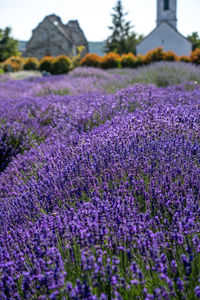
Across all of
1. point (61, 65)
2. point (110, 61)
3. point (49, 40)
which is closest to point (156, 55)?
point (110, 61)

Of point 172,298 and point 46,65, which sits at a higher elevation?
point 46,65

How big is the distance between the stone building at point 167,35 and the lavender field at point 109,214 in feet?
107

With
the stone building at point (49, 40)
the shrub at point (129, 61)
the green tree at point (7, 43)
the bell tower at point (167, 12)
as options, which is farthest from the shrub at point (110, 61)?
the green tree at point (7, 43)

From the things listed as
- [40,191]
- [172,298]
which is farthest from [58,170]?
[172,298]

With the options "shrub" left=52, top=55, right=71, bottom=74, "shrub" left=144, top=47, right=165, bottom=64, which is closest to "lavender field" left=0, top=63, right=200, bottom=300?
"shrub" left=144, top=47, right=165, bottom=64

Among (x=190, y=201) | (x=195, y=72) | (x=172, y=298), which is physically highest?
(x=195, y=72)

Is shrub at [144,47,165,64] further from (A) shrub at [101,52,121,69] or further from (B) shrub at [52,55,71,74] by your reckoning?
(B) shrub at [52,55,71,74]

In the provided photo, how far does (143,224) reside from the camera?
160cm

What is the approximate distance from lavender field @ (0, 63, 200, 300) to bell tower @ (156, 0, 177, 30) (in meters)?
35.0

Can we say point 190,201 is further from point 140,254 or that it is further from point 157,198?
point 140,254

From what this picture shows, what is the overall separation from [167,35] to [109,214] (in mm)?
35973

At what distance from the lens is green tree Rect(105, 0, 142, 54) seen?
41562mm

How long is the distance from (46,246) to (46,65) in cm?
2140

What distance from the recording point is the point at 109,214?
69.4 inches
